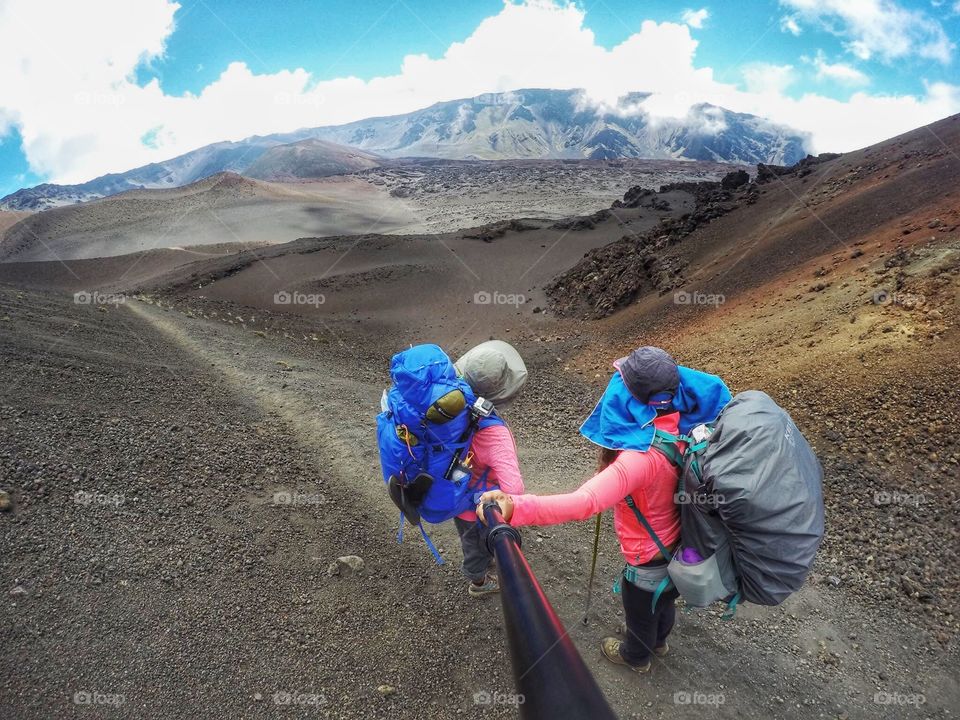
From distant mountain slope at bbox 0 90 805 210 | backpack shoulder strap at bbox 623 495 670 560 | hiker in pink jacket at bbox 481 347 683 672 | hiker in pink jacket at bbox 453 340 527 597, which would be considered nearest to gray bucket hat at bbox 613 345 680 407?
hiker in pink jacket at bbox 481 347 683 672

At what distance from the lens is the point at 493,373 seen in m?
2.68

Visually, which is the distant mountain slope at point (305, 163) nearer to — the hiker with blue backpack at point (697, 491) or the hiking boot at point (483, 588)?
the hiking boot at point (483, 588)

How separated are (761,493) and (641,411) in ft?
1.85

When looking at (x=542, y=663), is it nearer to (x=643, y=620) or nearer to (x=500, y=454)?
(x=500, y=454)

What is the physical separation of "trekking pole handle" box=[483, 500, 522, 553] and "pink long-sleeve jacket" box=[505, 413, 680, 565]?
9 cm

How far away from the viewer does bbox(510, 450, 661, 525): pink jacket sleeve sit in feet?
6.95

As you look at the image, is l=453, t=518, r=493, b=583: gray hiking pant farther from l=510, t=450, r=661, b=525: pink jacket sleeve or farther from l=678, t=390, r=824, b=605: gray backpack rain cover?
l=678, t=390, r=824, b=605: gray backpack rain cover

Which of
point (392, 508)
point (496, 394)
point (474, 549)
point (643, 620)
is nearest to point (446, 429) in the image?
point (496, 394)

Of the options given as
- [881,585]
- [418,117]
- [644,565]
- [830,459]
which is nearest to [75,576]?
[644,565]

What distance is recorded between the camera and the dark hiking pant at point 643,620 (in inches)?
110

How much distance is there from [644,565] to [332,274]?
17.1 meters

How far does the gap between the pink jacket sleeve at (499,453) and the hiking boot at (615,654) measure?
1645 millimetres

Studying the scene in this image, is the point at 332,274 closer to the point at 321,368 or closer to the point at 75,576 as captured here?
the point at 321,368

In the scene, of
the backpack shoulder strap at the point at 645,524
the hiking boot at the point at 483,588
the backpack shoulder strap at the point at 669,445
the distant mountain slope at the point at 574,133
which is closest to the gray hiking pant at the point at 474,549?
A: the hiking boot at the point at 483,588
